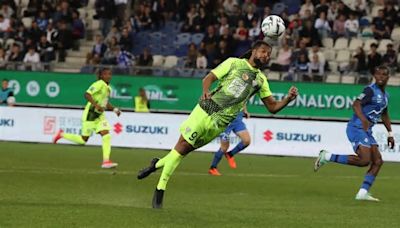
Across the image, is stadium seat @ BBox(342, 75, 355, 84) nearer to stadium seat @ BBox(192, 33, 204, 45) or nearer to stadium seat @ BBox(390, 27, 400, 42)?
stadium seat @ BBox(390, 27, 400, 42)

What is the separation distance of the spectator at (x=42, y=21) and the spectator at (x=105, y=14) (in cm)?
197

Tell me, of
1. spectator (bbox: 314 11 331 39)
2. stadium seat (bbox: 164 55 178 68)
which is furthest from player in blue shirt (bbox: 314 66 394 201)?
stadium seat (bbox: 164 55 178 68)

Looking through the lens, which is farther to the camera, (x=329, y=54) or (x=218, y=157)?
(x=329, y=54)

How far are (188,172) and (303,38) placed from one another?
11975mm

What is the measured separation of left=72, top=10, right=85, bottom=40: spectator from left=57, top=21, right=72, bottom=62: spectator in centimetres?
38

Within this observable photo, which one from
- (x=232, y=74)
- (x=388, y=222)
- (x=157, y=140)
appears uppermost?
(x=232, y=74)

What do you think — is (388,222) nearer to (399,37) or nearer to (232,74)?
(232,74)

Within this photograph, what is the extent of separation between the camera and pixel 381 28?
32.0 m

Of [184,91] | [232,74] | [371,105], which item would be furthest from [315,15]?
[232,74]

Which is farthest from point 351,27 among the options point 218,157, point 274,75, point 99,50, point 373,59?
point 218,157

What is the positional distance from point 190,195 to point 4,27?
23031mm

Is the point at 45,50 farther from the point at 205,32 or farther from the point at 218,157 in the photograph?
the point at 218,157

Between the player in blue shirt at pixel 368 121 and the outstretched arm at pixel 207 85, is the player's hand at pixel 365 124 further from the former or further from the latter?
the outstretched arm at pixel 207 85

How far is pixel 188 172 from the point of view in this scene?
69.6 feet
